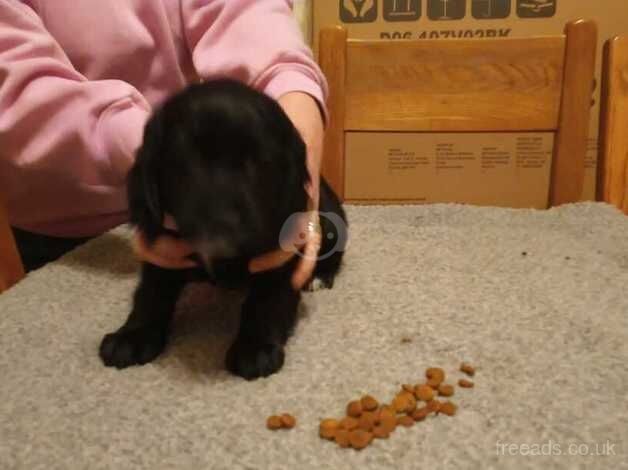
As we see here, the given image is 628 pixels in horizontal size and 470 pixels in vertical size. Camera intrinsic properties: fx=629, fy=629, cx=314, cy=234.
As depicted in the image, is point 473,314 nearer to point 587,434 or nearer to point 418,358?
point 418,358

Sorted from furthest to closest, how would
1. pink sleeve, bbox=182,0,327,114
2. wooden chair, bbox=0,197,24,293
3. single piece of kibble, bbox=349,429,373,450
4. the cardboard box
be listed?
the cardboard box → pink sleeve, bbox=182,0,327,114 → wooden chair, bbox=0,197,24,293 → single piece of kibble, bbox=349,429,373,450

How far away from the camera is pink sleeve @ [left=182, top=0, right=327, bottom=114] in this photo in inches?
44.1

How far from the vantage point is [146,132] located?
809 millimetres

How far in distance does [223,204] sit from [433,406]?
1.07ft

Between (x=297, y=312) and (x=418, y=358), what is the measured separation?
213 millimetres

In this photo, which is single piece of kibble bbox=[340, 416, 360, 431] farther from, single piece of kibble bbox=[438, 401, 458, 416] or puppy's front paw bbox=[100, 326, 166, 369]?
puppy's front paw bbox=[100, 326, 166, 369]

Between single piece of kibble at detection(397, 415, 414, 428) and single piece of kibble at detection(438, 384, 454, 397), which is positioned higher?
single piece of kibble at detection(397, 415, 414, 428)

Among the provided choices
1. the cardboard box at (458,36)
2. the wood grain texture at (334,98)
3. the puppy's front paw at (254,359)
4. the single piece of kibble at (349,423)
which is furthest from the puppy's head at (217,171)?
the cardboard box at (458,36)

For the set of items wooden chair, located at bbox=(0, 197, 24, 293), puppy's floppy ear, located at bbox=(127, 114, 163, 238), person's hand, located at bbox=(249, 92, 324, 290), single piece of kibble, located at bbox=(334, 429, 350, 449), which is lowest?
wooden chair, located at bbox=(0, 197, 24, 293)

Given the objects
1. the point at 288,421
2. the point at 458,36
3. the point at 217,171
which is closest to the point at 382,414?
the point at 288,421

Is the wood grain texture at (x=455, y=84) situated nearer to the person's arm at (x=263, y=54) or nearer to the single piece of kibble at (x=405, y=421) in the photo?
the person's arm at (x=263, y=54)

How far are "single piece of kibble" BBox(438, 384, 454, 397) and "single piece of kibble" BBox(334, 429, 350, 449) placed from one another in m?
0.14

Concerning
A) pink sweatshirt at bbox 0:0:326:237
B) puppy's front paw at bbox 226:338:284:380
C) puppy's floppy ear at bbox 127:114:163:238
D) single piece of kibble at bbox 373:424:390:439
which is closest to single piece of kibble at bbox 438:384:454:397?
single piece of kibble at bbox 373:424:390:439

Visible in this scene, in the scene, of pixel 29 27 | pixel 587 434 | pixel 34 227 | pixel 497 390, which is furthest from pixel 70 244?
A: pixel 587 434
